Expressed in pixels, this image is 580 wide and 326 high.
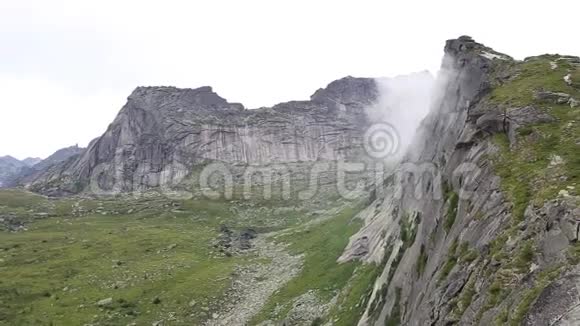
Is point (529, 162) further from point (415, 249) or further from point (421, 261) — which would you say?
point (415, 249)

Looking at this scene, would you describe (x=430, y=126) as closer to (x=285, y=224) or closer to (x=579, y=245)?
(x=579, y=245)

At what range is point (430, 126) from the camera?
61219mm

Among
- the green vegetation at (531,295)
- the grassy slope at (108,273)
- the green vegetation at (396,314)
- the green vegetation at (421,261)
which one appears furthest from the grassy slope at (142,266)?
the green vegetation at (531,295)

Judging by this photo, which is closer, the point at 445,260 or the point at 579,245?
the point at 579,245

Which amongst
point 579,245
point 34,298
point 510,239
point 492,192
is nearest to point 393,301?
point 492,192

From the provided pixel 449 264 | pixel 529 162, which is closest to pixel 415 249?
pixel 449 264

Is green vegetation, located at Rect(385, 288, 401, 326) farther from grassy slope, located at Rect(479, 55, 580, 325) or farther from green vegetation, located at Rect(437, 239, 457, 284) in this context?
grassy slope, located at Rect(479, 55, 580, 325)

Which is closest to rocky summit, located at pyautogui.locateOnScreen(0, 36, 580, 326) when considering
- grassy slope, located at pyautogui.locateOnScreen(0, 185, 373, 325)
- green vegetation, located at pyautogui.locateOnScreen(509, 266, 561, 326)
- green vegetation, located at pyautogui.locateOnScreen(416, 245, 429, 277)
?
green vegetation, located at pyautogui.locateOnScreen(509, 266, 561, 326)

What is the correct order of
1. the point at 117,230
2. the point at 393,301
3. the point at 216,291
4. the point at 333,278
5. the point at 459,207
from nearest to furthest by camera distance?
the point at 459,207, the point at 393,301, the point at 333,278, the point at 216,291, the point at 117,230

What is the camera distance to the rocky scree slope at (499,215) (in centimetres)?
1800

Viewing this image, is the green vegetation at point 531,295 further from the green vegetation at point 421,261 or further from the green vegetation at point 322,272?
the green vegetation at point 322,272

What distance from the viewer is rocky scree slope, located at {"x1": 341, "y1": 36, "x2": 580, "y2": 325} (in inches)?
709

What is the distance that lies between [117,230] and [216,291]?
71704 millimetres

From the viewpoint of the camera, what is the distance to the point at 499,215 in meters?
23.6
